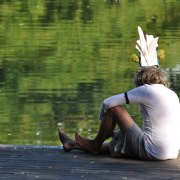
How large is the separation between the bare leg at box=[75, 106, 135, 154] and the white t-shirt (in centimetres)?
10

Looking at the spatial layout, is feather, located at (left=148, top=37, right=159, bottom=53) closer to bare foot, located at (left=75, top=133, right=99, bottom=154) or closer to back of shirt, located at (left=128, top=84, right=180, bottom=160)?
back of shirt, located at (left=128, top=84, right=180, bottom=160)

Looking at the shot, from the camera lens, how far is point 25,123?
19.4 feet

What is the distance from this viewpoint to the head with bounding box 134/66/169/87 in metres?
3.85

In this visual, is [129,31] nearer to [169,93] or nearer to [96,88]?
[96,88]

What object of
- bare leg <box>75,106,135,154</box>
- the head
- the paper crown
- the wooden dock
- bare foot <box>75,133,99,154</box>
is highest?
the paper crown

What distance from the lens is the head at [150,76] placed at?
151 inches

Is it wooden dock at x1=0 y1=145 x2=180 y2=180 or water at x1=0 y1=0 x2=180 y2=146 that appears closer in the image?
wooden dock at x1=0 y1=145 x2=180 y2=180

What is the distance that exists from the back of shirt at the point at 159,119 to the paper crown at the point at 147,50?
1.05 feet

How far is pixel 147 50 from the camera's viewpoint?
13.4 feet

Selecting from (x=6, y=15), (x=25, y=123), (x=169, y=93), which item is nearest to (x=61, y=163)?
(x=169, y=93)

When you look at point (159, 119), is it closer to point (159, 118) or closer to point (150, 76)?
point (159, 118)

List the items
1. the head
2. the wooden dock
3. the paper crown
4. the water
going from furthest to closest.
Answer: the water < the paper crown < the head < the wooden dock

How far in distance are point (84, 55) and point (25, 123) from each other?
5286 millimetres

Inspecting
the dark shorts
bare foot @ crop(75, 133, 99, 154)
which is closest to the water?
bare foot @ crop(75, 133, 99, 154)
